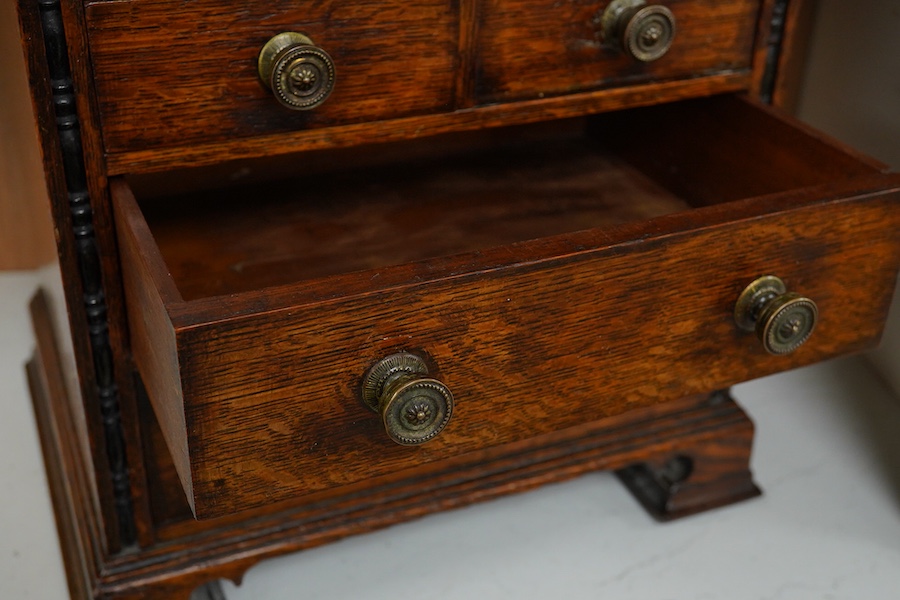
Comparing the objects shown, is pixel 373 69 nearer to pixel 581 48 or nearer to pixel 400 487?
pixel 581 48

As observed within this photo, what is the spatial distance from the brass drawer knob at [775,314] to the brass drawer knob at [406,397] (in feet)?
0.79

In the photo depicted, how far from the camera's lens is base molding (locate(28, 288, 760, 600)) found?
3.12 feet

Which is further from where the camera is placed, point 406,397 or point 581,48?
point 581,48

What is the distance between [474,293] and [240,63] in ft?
0.78

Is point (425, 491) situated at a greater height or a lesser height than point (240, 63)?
lesser

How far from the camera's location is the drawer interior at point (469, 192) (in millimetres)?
916

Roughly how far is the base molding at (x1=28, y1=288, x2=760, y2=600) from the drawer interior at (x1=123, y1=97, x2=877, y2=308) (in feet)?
0.68

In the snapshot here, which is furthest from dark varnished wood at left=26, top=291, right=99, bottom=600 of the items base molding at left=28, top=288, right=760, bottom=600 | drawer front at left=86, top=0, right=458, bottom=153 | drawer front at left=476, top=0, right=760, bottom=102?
drawer front at left=476, top=0, right=760, bottom=102

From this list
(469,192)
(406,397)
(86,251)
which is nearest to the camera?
(406,397)

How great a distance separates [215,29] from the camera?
29.9 inches

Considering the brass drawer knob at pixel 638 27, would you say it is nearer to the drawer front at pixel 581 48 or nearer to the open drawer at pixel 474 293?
the drawer front at pixel 581 48

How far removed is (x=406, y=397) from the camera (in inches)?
27.5

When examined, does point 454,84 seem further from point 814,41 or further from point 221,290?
point 814,41

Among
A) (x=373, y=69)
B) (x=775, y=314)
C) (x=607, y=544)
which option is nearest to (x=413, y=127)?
(x=373, y=69)
